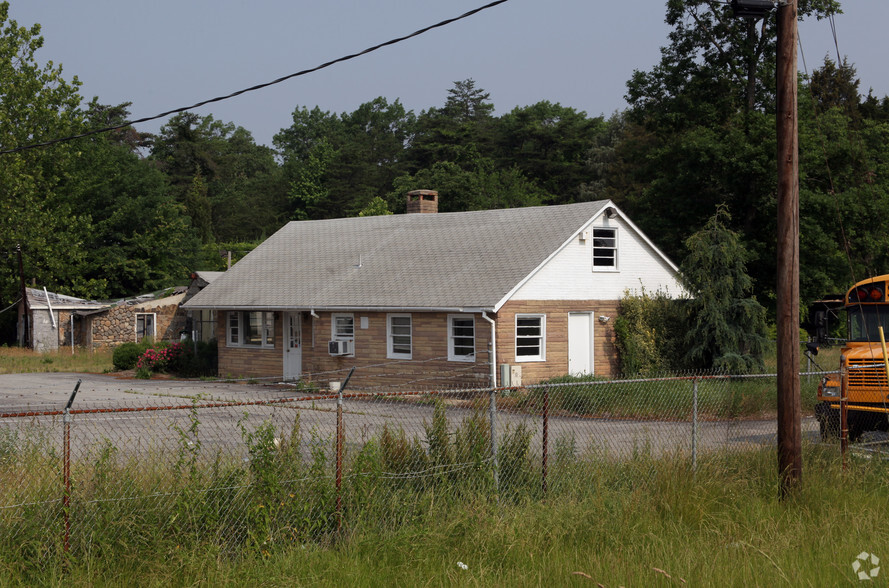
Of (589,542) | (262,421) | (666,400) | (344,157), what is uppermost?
(344,157)

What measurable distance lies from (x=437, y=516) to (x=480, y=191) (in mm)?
61139

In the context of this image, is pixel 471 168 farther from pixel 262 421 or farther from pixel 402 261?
pixel 262 421

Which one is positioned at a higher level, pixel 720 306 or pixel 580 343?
pixel 720 306

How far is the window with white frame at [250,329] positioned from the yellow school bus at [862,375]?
64.1ft

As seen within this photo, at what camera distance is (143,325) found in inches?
1683

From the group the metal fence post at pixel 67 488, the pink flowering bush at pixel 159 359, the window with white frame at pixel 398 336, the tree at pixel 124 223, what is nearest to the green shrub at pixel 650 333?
the window with white frame at pixel 398 336

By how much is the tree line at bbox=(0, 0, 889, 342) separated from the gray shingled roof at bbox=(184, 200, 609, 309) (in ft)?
28.3

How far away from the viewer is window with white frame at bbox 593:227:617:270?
27.2 m

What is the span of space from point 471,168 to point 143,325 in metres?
41.5

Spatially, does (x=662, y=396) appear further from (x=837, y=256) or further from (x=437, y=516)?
(x=837, y=256)

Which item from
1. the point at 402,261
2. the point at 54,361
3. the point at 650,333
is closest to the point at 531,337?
the point at 650,333

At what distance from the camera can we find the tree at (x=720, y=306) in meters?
24.0

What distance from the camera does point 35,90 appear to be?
1989 inches

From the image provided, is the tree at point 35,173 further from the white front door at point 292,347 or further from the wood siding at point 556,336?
the wood siding at point 556,336
